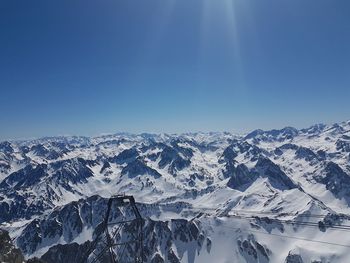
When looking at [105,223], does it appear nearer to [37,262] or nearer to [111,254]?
[111,254]

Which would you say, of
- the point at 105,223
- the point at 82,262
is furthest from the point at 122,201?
the point at 82,262

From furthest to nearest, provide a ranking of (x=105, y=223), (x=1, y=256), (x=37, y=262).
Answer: (x=37, y=262), (x=1, y=256), (x=105, y=223)

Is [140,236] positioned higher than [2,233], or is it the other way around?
[140,236]

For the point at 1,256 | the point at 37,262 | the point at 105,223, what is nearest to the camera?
the point at 105,223

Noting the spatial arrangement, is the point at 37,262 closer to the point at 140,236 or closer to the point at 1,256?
the point at 1,256

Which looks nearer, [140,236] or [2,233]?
[140,236]

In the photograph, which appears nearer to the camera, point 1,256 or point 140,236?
point 140,236

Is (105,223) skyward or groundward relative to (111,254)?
skyward

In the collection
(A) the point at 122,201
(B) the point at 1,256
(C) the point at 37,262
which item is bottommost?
(C) the point at 37,262

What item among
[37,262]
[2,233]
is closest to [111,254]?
[37,262]

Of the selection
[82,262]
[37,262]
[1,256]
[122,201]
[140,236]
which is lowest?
[37,262]
